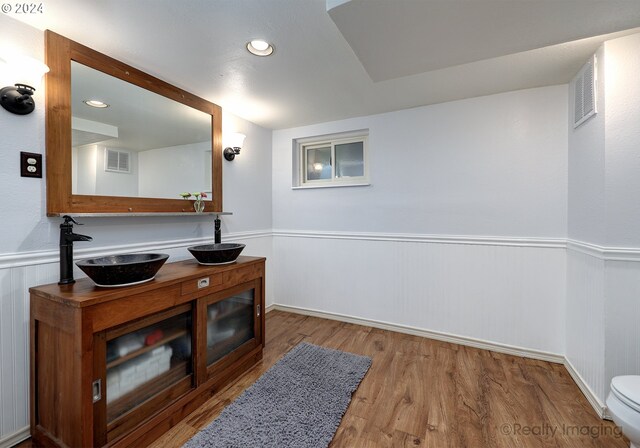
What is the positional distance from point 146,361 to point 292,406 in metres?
0.91

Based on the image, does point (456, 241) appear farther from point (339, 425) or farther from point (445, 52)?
point (339, 425)

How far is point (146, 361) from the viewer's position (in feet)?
5.03

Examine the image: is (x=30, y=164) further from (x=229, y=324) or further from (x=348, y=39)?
(x=348, y=39)

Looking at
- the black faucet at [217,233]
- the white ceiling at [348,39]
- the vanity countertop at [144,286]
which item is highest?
the white ceiling at [348,39]

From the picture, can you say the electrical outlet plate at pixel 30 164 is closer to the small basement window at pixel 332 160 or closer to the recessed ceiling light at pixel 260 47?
the recessed ceiling light at pixel 260 47

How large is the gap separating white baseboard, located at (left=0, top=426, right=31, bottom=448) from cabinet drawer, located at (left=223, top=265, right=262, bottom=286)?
49.3 inches

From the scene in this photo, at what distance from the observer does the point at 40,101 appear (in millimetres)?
1522

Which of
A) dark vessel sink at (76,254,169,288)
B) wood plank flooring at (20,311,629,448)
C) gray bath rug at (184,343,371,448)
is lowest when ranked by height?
wood plank flooring at (20,311,629,448)

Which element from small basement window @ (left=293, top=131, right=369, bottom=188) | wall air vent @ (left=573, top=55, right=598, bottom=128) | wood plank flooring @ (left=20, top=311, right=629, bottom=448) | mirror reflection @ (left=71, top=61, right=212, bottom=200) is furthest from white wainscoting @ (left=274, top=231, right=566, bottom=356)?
mirror reflection @ (left=71, top=61, right=212, bottom=200)

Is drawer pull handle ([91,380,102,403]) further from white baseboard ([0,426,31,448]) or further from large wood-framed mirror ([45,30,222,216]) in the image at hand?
large wood-framed mirror ([45,30,222,216])

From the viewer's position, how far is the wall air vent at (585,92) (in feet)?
5.74

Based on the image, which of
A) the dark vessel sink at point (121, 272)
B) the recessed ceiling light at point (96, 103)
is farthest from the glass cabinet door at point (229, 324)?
the recessed ceiling light at point (96, 103)

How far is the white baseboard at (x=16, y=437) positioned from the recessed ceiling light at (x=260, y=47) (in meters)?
2.52

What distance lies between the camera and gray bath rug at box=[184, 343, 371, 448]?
1.46m
